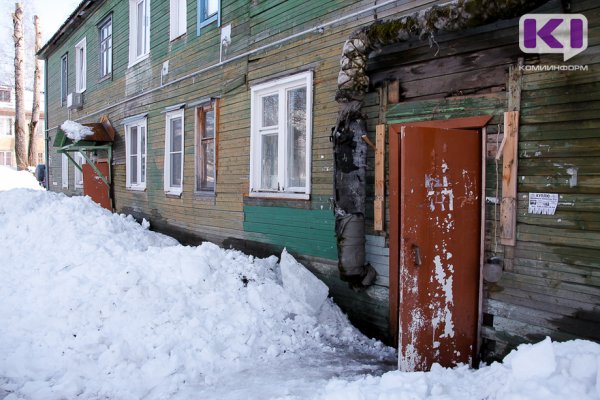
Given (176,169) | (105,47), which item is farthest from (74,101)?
(176,169)

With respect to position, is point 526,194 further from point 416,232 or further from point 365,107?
point 365,107

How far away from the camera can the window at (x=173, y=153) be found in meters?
10.4

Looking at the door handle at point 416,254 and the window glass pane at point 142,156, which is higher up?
the window glass pane at point 142,156

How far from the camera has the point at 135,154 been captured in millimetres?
12555

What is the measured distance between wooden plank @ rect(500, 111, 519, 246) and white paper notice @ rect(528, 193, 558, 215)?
15cm

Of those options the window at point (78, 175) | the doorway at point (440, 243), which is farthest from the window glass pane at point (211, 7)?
the window at point (78, 175)

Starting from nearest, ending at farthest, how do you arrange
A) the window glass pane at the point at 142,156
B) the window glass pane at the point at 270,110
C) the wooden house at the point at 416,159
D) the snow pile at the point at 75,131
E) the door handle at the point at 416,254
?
1. the wooden house at the point at 416,159
2. the door handle at the point at 416,254
3. the window glass pane at the point at 270,110
4. the window glass pane at the point at 142,156
5. the snow pile at the point at 75,131

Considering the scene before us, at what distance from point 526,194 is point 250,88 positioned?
4840 mm

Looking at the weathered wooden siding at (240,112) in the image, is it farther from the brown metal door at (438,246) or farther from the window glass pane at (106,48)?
the brown metal door at (438,246)

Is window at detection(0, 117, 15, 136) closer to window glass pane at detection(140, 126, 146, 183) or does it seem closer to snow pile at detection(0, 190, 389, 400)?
window glass pane at detection(140, 126, 146, 183)

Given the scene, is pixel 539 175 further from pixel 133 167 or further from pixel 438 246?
pixel 133 167

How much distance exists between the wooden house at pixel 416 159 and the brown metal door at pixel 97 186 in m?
5.81

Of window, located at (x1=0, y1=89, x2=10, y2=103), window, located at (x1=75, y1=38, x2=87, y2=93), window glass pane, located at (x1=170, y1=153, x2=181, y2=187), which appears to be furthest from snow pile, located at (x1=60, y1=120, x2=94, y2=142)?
window, located at (x1=0, y1=89, x2=10, y2=103)

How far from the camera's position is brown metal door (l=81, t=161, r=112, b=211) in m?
13.9
